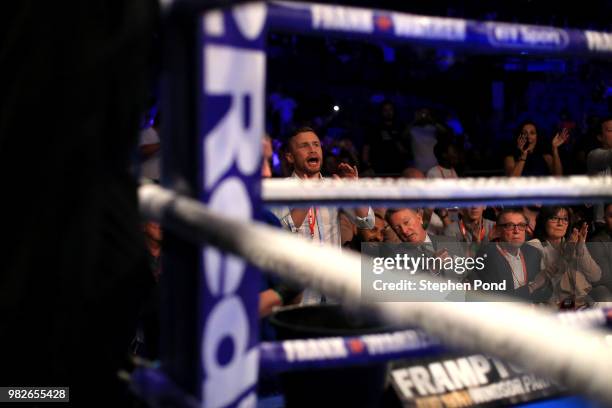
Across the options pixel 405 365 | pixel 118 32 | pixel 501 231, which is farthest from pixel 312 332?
pixel 501 231

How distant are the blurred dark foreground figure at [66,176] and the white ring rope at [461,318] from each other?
90 mm

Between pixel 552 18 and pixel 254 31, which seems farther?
pixel 552 18

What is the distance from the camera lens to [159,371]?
0.76 metres

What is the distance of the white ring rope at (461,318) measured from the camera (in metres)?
0.30

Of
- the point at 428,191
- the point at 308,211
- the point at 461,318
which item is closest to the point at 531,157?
the point at 308,211

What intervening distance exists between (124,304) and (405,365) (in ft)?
1.49

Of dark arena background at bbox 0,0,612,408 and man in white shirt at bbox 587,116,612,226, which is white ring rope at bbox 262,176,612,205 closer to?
dark arena background at bbox 0,0,612,408

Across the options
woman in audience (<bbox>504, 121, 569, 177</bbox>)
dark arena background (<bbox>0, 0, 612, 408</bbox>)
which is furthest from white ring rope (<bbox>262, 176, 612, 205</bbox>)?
woman in audience (<bbox>504, 121, 569, 177</bbox>)

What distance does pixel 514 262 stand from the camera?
2293 millimetres

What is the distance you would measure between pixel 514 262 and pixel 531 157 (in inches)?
60.3

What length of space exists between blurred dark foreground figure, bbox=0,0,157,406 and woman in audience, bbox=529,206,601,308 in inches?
81.8

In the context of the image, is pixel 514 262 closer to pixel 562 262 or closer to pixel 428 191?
pixel 562 262

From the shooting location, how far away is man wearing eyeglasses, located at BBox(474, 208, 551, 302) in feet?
7.32

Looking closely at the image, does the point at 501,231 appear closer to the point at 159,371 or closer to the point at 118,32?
the point at 159,371
